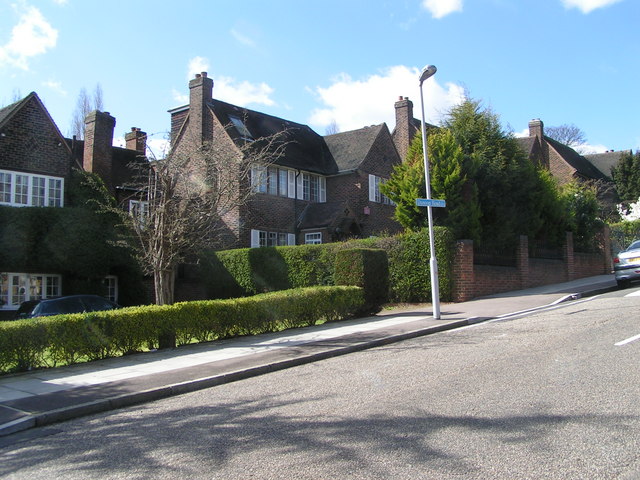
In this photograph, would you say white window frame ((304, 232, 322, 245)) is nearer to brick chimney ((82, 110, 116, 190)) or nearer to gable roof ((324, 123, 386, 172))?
gable roof ((324, 123, 386, 172))

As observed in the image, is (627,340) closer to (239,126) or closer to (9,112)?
(239,126)

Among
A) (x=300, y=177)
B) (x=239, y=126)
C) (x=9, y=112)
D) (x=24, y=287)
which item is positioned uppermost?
(x=239, y=126)

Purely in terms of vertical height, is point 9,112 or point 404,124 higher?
point 404,124

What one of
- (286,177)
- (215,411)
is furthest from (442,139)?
(215,411)

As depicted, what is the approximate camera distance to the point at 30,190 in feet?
72.5

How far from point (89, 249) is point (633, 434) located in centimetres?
2028

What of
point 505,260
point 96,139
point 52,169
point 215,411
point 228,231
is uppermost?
point 96,139

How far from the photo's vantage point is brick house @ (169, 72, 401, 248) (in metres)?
26.0

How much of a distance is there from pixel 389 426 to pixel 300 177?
23.6m

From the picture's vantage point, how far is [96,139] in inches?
1015

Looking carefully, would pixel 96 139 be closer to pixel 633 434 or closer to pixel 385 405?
pixel 385 405

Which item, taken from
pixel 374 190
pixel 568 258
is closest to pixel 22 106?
pixel 374 190

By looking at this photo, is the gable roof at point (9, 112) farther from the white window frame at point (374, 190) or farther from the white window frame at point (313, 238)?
the white window frame at point (374, 190)

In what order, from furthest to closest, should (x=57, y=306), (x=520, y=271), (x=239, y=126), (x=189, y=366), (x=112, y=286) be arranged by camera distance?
1. (x=239, y=126)
2. (x=112, y=286)
3. (x=520, y=271)
4. (x=57, y=306)
5. (x=189, y=366)
